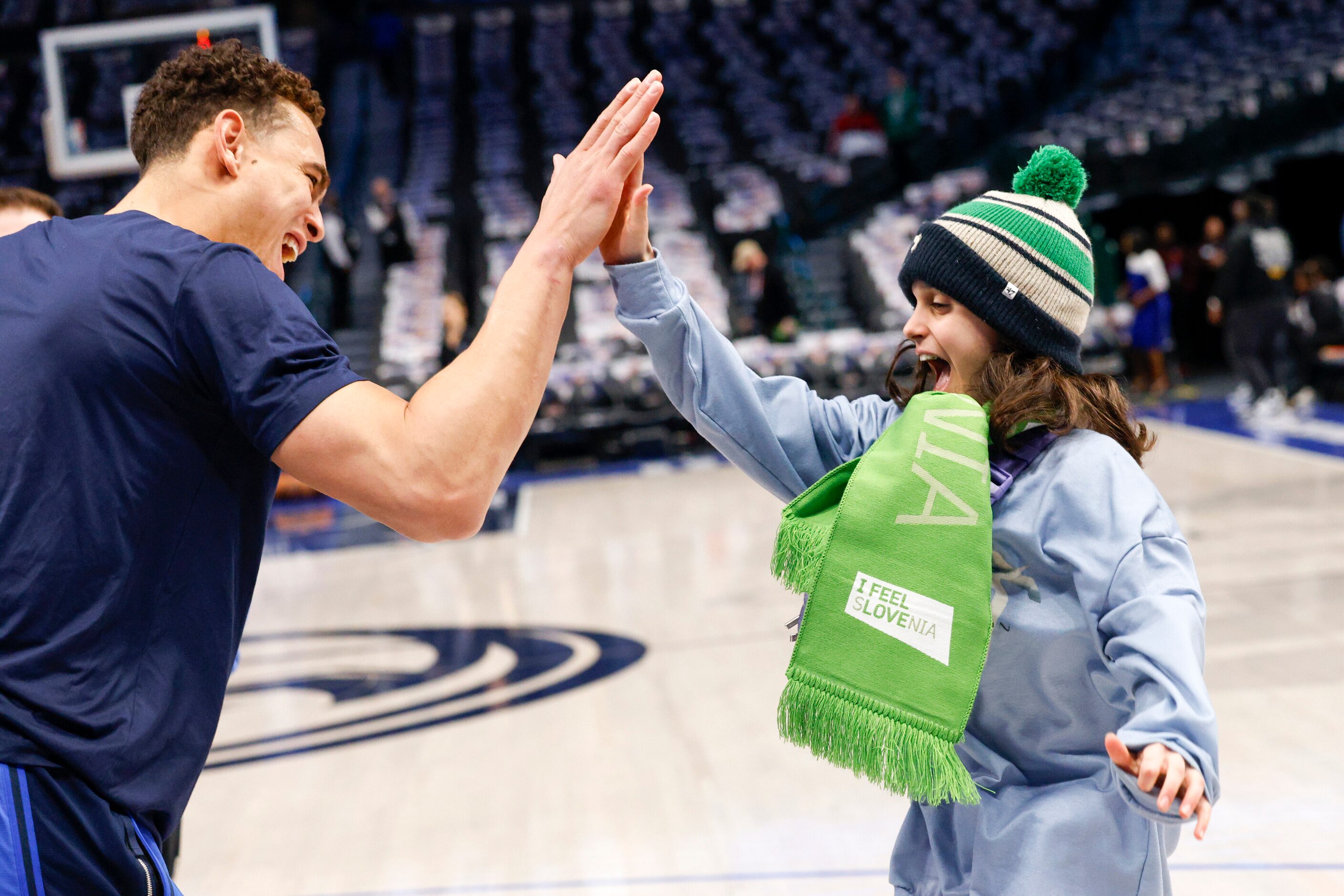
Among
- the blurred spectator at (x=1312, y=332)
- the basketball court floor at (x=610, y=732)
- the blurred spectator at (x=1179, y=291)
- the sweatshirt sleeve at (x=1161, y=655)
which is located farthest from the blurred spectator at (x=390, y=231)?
the sweatshirt sleeve at (x=1161, y=655)

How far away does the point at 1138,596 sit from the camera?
4.31 ft

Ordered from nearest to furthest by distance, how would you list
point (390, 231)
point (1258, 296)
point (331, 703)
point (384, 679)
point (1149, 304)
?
1. point (331, 703)
2. point (384, 679)
3. point (1258, 296)
4. point (1149, 304)
5. point (390, 231)

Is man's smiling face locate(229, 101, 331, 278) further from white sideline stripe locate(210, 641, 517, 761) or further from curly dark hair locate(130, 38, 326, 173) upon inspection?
white sideline stripe locate(210, 641, 517, 761)

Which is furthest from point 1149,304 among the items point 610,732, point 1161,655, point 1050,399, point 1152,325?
point 1161,655

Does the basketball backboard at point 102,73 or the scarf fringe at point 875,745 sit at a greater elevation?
the basketball backboard at point 102,73

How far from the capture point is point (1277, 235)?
364 inches

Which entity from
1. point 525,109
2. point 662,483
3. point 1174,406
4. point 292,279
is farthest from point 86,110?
point 525,109

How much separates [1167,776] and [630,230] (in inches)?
34.0

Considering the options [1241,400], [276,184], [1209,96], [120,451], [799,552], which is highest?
[276,184]

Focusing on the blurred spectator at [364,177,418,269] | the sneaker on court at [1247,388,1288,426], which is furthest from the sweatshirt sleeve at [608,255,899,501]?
the blurred spectator at [364,177,418,269]

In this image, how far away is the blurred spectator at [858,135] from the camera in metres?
13.6

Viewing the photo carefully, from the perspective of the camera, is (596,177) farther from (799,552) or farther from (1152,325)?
(1152,325)

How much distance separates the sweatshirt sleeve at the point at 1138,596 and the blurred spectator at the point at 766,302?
29.9 feet

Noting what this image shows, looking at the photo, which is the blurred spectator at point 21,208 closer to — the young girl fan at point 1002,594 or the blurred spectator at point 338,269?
the young girl fan at point 1002,594
